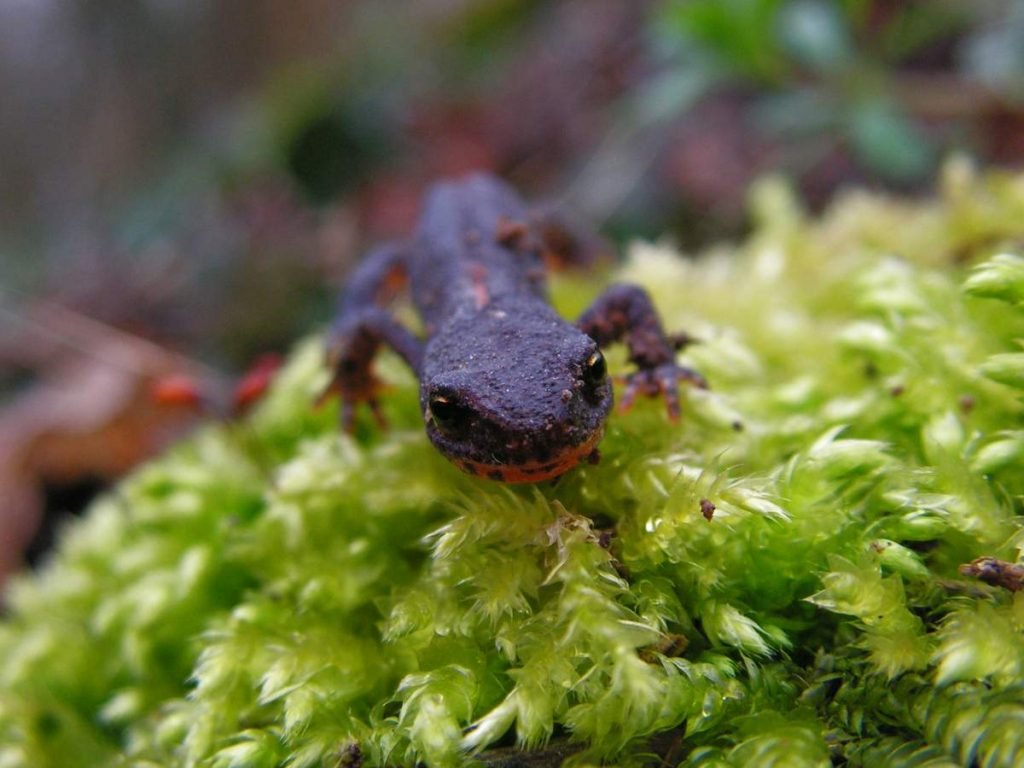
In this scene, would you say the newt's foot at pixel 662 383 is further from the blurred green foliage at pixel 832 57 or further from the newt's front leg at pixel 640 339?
the blurred green foliage at pixel 832 57

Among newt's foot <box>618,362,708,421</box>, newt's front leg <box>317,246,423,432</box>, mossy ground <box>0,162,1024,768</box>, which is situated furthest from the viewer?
newt's front leg <box>317,246,423,432</box>

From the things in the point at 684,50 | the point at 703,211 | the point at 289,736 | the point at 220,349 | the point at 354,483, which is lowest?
the point at 703,211

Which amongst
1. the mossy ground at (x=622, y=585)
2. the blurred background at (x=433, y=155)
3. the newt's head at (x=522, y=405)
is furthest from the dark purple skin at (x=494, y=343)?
the blurred background at (x=433, y=155)

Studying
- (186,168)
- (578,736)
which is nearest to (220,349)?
(186,168)

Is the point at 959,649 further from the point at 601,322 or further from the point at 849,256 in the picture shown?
→ the point at 849,256

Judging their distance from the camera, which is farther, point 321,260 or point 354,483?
point 321,260

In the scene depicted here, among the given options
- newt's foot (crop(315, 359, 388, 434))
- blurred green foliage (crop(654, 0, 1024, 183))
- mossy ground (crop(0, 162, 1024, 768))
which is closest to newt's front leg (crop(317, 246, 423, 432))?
newt's foot (crop(315, 359, 388, 434))

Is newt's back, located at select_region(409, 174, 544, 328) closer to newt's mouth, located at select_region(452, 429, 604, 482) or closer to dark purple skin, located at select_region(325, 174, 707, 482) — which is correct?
dark purple skin, located at select_region(325, 174, 707, 482)

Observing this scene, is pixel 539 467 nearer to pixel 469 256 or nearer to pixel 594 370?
pixel 594 370
